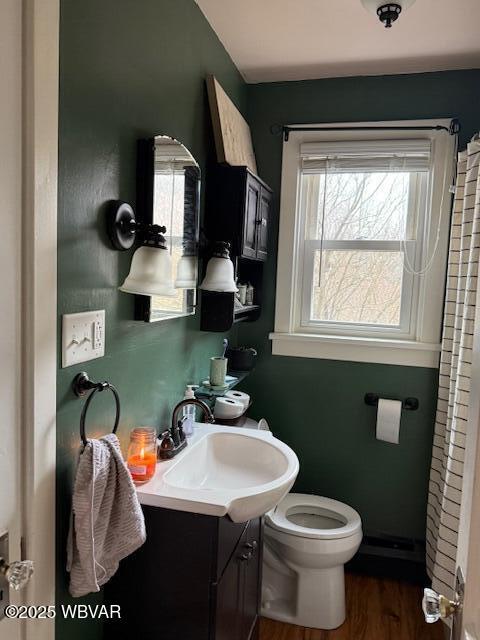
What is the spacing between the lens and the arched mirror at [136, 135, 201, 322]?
1.37 m

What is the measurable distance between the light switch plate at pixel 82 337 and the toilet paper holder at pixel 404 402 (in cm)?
160

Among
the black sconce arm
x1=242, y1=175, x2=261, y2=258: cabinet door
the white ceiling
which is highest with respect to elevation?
the white ceiling

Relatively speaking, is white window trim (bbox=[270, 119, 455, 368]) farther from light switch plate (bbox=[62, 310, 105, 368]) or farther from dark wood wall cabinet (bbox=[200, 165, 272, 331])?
light switch plate (bbox=[62, 310, 105, 368])

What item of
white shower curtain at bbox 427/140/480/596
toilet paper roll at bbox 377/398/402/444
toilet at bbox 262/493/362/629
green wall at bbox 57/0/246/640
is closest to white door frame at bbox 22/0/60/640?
green wall at bbox 57/0/246/640

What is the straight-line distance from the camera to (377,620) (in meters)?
2.12

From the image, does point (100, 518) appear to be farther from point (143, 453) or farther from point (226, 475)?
point (226, 475)

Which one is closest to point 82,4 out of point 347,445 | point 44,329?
point 44,329

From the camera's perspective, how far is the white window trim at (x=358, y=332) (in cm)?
230

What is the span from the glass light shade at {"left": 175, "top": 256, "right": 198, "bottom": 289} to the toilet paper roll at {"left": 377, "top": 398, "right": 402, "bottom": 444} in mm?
1169

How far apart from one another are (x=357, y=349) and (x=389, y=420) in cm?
38

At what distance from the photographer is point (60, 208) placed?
40.5 inches

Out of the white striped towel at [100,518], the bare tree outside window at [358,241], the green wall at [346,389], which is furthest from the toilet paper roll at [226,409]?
the white striped towel at [100,518]

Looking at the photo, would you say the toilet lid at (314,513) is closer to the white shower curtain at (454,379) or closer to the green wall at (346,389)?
the green wall at (346,389)

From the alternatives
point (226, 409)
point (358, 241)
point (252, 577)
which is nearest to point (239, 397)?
point (226, 409)
